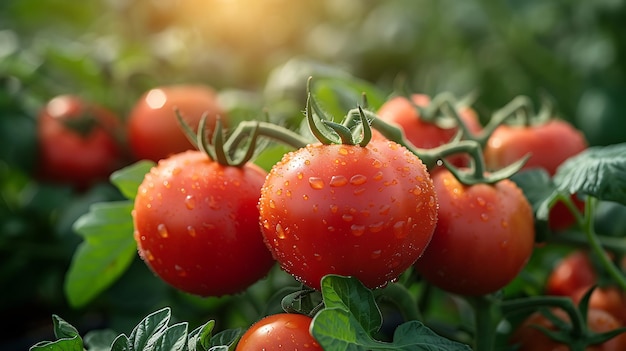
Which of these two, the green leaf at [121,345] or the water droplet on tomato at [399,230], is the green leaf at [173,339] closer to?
the green leaf at [121,345]

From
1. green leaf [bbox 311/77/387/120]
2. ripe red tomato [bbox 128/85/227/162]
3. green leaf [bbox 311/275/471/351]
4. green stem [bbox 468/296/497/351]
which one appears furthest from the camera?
ripe red tomato [bbox 128/85/227/162]

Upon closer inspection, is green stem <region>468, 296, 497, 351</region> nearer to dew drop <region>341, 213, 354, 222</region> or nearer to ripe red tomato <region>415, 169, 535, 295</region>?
ripe red tomato <region>415, 169, 535, 295</region>

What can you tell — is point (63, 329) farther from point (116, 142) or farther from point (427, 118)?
point (116, 142)

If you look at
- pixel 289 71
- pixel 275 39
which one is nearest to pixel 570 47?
pixel 275 39

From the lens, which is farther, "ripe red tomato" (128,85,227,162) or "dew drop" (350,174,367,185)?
"ripe red tomato" (128,85,227,162)

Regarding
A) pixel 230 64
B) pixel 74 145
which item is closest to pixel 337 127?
pixel 74 145

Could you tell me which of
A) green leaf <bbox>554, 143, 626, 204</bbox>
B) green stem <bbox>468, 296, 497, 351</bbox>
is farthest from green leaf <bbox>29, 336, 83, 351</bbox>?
green leaf <bbox>554, 143, 626, 204</bbox>

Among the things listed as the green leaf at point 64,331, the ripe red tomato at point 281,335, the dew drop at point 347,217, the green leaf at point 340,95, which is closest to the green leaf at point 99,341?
the green leaf at point 64,331
